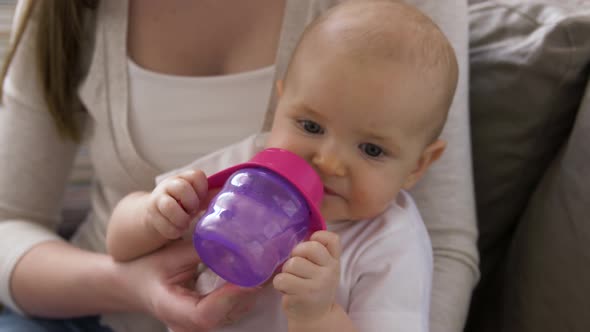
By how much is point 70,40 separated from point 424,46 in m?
0.67

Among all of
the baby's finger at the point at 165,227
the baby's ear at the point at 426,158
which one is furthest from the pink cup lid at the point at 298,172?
the baby's ear at the point at 426,158

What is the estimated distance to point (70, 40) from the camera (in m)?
1.01

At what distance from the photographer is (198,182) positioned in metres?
0.69

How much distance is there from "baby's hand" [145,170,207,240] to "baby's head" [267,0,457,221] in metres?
0.13

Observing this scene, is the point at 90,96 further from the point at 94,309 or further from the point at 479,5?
the point at 479,5

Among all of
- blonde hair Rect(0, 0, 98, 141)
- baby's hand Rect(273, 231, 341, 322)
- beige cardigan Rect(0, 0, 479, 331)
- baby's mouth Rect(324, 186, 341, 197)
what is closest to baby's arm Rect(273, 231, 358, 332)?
baby's hand Rect(273, 231, 341, 322)

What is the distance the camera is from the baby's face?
683 millimetres

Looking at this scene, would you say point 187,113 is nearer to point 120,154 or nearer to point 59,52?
point 120,154

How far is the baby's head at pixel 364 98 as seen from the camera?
686mm

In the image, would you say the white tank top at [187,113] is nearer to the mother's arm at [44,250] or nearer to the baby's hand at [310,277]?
the mother's arm at [44,250]

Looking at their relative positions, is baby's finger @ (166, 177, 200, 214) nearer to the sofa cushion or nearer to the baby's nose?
the baby's nose

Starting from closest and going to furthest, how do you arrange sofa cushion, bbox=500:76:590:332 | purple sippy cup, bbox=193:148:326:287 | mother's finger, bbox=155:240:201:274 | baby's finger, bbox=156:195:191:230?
purple sippy cup, bbox=193:148:326:287 < baby's finger, bbox=156:195:191:230 < mother's finger, bbox=155:240:201:274 < sofa cushion, bbox=500:76:590:332

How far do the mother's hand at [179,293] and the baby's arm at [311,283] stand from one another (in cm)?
11

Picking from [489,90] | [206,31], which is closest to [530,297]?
[489,90]
